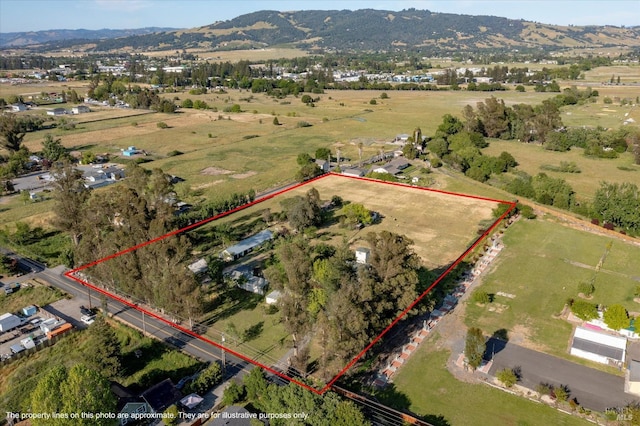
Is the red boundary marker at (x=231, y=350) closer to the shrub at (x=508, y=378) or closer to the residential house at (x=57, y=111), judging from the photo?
the shrub at (x=508, y=378)

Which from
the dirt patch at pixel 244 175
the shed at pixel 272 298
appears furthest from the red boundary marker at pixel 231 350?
the dirt patch at pixel 244 175

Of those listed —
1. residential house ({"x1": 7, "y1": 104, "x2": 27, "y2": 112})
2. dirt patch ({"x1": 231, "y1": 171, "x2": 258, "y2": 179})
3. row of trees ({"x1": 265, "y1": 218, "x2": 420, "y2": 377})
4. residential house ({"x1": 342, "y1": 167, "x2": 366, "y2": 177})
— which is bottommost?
dirt patch ({"x1": 231, "y1": 171, "x2": 258, "y2": 179})

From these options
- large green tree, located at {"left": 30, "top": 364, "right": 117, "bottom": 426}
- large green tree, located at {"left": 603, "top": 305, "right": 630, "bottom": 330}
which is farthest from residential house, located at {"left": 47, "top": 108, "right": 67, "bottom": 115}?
large green tree, located at {"left": 603, "top": 305, "right": 630, "bottom": 330}

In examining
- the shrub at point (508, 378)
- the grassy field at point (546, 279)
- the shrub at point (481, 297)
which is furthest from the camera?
the shrub at point (481, 297)

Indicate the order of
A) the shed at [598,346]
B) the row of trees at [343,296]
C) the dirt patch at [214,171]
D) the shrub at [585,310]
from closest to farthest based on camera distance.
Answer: the row of trees at [343,296] < the shed at [598,346] < the shrub at [585,310] < the dirt patch at [214,171]

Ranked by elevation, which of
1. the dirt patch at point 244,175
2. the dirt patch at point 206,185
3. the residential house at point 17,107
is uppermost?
the residential house at point 17,107

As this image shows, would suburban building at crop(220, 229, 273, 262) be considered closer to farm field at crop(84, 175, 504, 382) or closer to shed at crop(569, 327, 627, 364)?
farm field at crop(84, 175, 504, 382)

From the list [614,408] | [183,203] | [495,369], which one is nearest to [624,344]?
[614,408]
